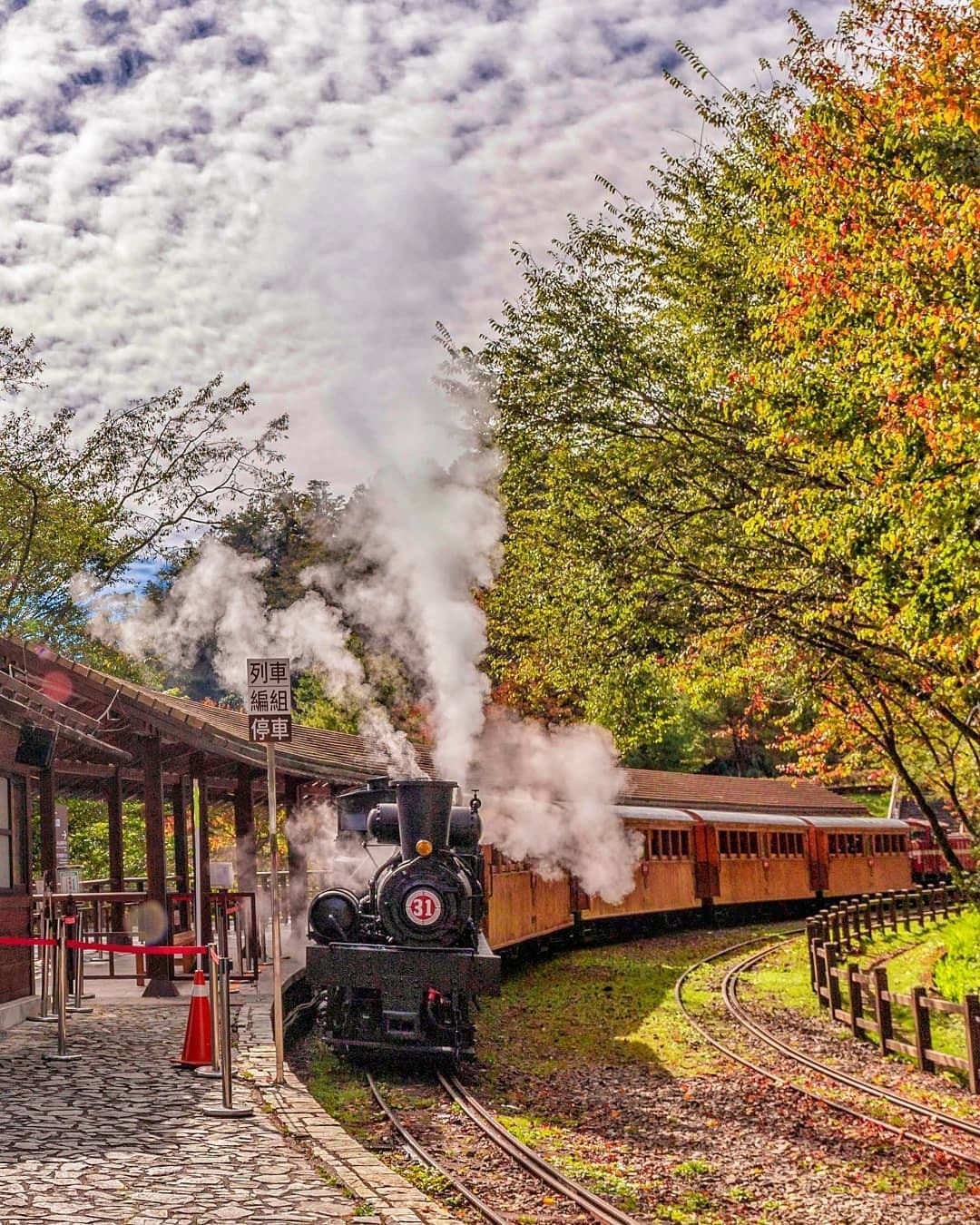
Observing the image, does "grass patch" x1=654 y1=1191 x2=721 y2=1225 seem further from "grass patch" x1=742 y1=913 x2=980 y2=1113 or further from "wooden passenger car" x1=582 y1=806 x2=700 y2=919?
"wooden passenger car" x1=582 y1=806 x2=700 y2=919

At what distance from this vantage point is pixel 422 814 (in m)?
11.7

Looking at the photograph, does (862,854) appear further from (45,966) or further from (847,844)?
(45,966)

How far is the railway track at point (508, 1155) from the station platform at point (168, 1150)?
22.3 inches

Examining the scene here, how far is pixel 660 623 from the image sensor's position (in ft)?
53.8

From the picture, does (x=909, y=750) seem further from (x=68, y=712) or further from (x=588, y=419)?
(x=68, y=712)

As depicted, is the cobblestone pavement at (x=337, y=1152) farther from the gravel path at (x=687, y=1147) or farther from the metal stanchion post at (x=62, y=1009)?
the metal stanchion post at (x=62, y=1009)

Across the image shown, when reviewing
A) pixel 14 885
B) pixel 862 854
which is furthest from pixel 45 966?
pixel 862 854

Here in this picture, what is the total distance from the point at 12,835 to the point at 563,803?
36.7ft

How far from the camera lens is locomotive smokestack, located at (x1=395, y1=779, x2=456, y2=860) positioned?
11656mm

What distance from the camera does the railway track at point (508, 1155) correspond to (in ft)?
23.7

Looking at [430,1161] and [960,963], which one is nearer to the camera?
[430,1161]

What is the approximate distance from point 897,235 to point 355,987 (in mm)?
7892

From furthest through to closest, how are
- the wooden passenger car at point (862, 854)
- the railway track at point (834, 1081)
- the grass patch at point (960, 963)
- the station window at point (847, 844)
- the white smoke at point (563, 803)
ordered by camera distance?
the station window at point (847, 844) → the wooden passenger car at point (862, 854) → the white smoke at point (563, 803) → the grass patch at point (960, 963) → the railway track at point (834, 1081)

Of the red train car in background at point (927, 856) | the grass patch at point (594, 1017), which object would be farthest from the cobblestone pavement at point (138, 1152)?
the red train car in background at point (927, 856)
